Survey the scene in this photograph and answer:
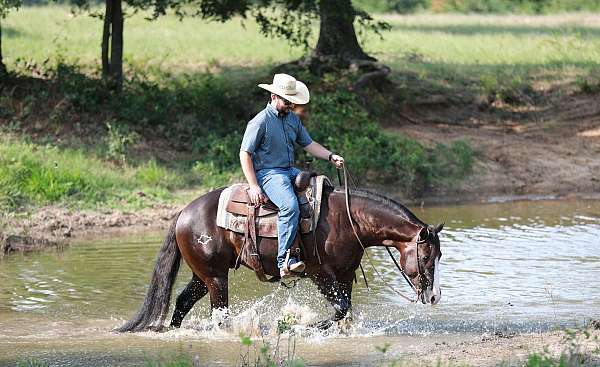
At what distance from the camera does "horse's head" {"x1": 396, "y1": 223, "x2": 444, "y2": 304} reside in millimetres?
9469

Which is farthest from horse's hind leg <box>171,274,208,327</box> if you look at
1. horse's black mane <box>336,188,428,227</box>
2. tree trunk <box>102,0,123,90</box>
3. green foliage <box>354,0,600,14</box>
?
green foliage <box>354,0,600,14</box>

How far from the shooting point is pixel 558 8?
50.8m

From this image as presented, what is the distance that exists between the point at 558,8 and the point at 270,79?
1263 inches

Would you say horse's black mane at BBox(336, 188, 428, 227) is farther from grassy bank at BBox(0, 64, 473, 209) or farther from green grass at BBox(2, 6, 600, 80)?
green grass at BBox(2, 6, 600, 80)

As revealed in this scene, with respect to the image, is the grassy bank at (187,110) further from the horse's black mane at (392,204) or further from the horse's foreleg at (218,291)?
the horse's black mane at (392,204)

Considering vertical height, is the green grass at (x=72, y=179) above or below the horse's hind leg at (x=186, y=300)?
below

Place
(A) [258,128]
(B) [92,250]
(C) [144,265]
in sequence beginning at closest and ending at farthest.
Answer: (A) [258,128] < (C) [144,265] < (B) [92,250]

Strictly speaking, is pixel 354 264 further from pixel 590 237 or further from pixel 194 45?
pixel 194 45

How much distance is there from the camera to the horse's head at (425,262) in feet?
31.1

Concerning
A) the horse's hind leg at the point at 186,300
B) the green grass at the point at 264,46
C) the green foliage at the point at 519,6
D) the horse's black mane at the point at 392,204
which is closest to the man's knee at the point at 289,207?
the horse's black mane at the point at 392,204

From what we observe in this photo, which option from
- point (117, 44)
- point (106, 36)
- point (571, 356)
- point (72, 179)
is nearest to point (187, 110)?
point (117, 44)

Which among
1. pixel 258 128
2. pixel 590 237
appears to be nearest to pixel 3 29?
pixel 590 237

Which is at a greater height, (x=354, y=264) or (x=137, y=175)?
(x=354, y=264)

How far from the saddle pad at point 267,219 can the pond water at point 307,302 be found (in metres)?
0.83
